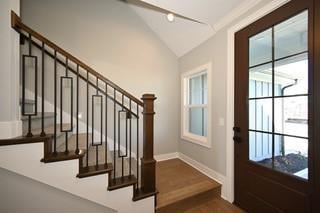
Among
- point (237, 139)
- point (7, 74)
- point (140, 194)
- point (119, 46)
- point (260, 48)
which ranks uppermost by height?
point (119, 46)

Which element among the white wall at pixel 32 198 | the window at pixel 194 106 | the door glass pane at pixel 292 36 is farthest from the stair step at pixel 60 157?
the door glass pane at pixel 292 36

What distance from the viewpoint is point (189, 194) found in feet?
6.42

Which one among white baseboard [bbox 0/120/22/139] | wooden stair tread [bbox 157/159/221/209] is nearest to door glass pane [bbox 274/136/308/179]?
wooden stair tread [bbox 157/159/221/209]

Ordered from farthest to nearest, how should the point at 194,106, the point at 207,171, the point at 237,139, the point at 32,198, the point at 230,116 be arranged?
the point at 194,106, the point at 207,171, the point at 230,116, the point at 237,139, the point at 32,198

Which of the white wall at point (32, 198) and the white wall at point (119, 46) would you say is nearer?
the white wall at point (32, 198)

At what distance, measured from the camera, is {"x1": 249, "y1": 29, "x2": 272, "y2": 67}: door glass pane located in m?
1.64

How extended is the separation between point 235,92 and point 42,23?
3.19m

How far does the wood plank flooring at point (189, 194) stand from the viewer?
184 centimetres

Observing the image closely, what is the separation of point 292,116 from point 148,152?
1.52m

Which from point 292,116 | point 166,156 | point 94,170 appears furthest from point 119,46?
point 292,116

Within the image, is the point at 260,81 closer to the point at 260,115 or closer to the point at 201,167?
the point at 260,115

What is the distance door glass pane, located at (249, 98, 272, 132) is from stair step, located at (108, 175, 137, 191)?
155cm

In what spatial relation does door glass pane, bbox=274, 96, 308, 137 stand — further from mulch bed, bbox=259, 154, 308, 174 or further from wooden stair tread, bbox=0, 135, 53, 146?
wooden stair tread, bbox=0, 135, 53, 146

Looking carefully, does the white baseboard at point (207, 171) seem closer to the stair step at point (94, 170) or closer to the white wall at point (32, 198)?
the stair step at point (94, 170)
